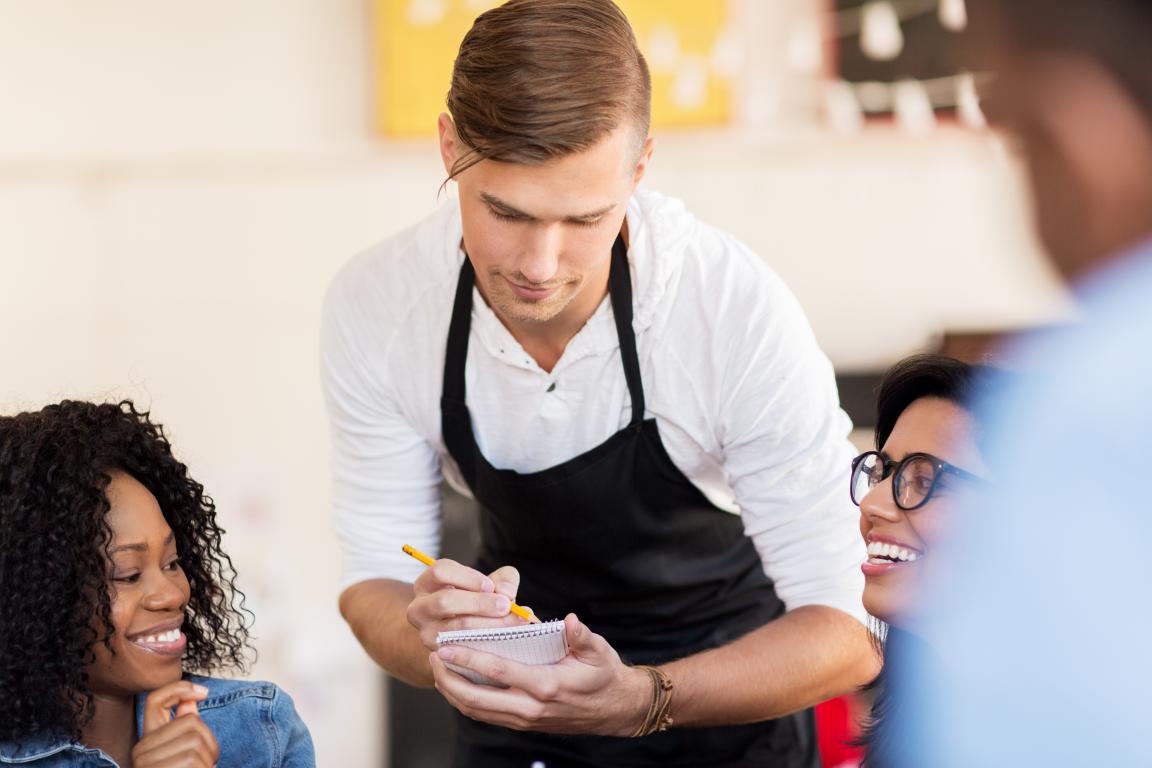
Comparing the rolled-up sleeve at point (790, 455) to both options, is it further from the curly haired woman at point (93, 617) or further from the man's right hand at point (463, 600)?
the curly haired woman at point (93, 617)

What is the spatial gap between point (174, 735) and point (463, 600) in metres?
0.39

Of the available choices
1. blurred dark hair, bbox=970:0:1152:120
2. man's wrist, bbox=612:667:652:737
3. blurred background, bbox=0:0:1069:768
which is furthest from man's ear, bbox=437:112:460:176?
blurred background, bbox=0:0:1069:768

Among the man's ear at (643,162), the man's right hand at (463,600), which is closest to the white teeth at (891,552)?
the man's right hand at (463,600)

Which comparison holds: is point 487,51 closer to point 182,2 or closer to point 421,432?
point 421,432

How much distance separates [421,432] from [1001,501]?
108cm

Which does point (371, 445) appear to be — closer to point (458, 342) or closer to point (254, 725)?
point (458, 342)

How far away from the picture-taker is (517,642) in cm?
154

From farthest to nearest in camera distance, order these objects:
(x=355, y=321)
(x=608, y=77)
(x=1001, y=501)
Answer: (x=355, y=321) < (x=608, y=77) < (x=1001, y=501)

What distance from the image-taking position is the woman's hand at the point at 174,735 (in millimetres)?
1583

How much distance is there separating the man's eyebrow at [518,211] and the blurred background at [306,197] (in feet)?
7.34

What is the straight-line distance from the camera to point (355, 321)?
2.02 metres

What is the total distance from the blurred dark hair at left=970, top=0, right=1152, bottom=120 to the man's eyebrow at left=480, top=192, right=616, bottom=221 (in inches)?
37.8

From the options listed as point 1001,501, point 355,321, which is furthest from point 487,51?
point 1001,501

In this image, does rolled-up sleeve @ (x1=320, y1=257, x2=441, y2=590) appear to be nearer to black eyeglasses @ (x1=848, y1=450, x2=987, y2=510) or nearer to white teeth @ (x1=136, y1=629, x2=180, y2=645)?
white teeth @ (x1=136, y1=629, x2=180, y2=645)
